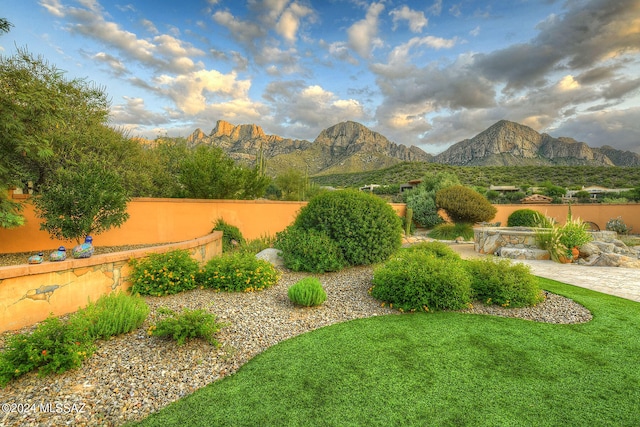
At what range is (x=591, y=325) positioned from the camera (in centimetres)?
420

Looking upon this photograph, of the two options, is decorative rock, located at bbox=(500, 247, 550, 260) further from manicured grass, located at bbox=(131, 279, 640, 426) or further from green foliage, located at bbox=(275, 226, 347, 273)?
green foliage, located at bbox=(275, 226, 347, 273)

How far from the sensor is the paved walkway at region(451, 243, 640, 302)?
6086 millimetres

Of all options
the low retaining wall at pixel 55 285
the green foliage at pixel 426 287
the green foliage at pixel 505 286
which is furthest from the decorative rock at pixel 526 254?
the low retaining wall at pixel 55 285

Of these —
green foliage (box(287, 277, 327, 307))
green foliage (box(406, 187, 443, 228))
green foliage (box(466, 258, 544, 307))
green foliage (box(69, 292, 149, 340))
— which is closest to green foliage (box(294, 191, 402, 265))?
green foliage (box(466, 258, 544, 307))

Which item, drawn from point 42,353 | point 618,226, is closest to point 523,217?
point 618,226

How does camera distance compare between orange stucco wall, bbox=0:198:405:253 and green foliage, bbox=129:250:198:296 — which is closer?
green foliage, bbox=129:250:198:296

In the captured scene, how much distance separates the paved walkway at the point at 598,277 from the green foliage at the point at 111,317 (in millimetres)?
8342

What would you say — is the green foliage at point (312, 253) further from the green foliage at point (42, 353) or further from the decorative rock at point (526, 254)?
the decorative rock at point (526, 254)

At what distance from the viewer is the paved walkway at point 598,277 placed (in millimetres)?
6086

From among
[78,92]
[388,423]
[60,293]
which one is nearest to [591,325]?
[388,423]

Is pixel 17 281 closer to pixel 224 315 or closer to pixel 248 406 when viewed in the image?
pixel 224 315

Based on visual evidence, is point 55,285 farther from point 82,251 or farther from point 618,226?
point 618,226

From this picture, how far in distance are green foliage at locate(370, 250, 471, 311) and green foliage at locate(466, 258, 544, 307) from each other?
0.35m

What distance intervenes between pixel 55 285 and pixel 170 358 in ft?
7.45
